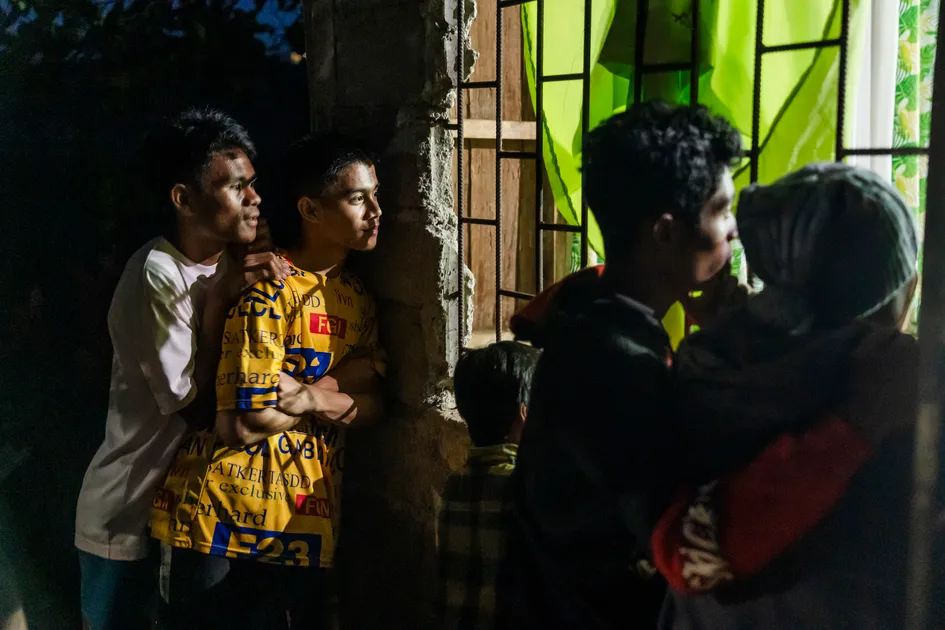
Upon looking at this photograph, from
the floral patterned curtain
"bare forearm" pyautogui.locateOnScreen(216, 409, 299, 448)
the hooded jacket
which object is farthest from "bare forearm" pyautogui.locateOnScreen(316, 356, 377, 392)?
the floral patterned curtain

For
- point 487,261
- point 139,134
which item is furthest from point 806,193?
point 139,134

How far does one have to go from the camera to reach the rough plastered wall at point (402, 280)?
2.11 meters

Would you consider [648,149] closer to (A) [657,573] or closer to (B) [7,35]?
(A) [657,573]

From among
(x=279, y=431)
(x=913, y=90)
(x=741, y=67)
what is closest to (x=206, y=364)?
(x=279, y=431)

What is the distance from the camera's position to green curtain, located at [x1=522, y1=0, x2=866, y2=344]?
1.32 meters

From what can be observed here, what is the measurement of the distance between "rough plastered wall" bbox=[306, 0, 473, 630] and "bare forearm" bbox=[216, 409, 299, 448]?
1.20ft

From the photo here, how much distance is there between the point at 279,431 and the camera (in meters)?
2.06

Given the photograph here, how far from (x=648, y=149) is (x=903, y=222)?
0.38 meters

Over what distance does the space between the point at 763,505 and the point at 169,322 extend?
1470mm

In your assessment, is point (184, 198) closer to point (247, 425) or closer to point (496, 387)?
point (247, 425)

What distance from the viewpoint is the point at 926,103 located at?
1.26m

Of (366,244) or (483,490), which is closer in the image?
(483,490)

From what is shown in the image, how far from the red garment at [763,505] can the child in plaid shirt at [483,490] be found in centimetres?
46

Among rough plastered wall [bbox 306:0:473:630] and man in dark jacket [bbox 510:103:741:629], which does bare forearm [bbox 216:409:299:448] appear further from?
man in dark jacket [bbox 510:103:741:629]
